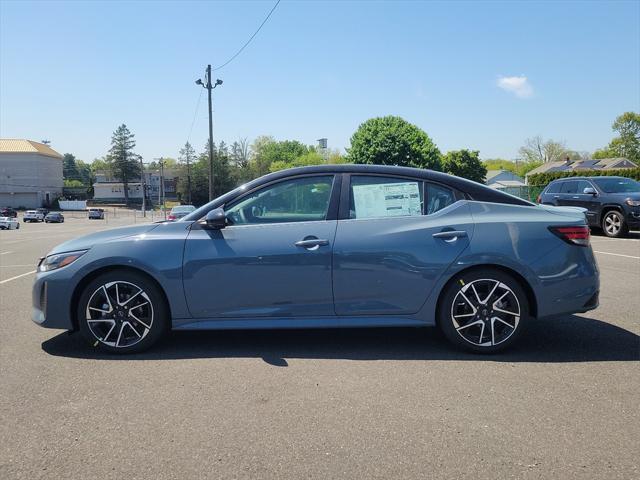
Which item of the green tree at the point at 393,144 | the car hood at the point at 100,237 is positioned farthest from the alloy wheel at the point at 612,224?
the green tree at the point at 393,144

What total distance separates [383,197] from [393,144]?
1465 inches

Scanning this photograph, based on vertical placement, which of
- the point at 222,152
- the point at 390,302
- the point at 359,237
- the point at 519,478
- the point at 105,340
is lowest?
the point at 519,478

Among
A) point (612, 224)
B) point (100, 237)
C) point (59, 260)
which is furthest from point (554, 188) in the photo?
point (59, 260)

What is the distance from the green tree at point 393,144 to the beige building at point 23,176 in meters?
77.4

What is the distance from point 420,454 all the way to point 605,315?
3686mm

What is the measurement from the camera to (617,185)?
1423cm

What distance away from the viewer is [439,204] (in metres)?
4.21

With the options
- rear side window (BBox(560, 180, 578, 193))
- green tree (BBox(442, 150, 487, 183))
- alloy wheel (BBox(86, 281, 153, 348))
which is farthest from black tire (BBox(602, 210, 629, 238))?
green tree (BBox(442, 150, 487, 183))

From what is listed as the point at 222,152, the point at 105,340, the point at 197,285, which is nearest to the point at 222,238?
the point at 197,285

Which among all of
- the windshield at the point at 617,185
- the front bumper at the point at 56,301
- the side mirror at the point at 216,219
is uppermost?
the windshield at the point at 617,185

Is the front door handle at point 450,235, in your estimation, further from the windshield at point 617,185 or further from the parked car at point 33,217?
the parked car at point 33,217

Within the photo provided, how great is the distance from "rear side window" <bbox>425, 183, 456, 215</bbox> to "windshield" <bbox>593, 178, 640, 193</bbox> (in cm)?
1220

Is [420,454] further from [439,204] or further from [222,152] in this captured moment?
[222,152]

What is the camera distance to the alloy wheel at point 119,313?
4070mm
